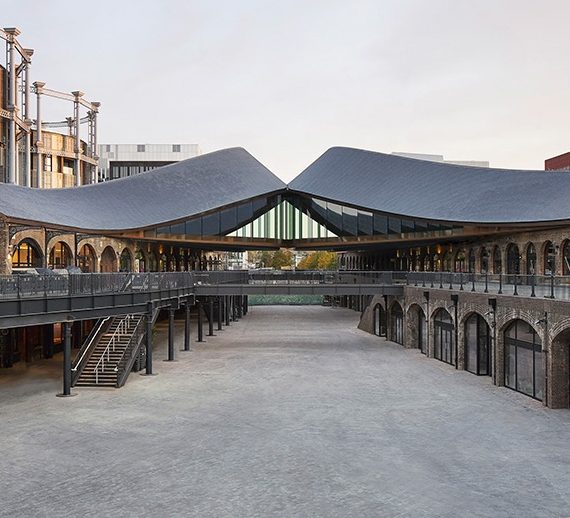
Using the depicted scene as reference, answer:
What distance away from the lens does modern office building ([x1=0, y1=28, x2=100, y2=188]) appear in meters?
47.2

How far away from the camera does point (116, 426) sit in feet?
62.3

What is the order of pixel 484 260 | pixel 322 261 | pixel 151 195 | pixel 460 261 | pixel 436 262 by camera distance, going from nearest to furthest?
1. pixel 484 260
2. pixel 460 261
3. pixel 151 195
4. pixel 436 262
5. pixel 322 261

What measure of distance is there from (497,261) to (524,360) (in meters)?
19.6

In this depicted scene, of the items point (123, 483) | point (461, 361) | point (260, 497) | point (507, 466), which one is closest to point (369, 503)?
point (260, 497)

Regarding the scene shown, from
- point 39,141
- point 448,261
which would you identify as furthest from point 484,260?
point 39,141

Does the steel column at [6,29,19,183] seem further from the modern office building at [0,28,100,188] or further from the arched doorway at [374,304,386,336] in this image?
the arched doorway at [374,304,386,336]

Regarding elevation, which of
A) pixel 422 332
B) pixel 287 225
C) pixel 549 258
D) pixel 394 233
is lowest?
pixel 422 332

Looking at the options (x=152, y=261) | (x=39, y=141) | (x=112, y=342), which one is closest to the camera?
(x=112, y=342)

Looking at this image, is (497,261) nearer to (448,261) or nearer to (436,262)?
(448,261)

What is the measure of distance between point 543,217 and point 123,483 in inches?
1228

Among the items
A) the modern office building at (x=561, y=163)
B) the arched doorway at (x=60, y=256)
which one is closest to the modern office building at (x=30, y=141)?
the arched doorway at (x=60, y=256)

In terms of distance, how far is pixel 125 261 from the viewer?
157 ft

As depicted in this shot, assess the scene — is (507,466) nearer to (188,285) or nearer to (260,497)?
(260,497)

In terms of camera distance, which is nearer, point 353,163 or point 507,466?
point 507,466
